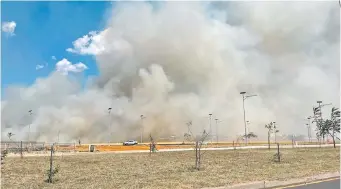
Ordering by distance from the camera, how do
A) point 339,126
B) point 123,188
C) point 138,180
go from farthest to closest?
1. point 339,126
2. point 138,180
3. point 123,188

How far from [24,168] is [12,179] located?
432cm

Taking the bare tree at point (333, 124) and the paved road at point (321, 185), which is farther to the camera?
the bare tree at point (333, 124)

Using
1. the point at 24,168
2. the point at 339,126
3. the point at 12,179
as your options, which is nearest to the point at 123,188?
the point at 12,179

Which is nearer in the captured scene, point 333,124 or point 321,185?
point 321,185

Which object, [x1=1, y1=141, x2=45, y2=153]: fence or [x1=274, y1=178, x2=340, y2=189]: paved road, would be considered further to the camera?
[x1=1, y1=141, x2=45, y2=153]: fence

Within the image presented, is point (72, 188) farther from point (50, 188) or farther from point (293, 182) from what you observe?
point (293, 182)

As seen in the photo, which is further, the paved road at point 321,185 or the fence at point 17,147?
the fence at point 17,147

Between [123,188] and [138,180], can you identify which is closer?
[123,188]

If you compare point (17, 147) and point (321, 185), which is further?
point (17, 147)

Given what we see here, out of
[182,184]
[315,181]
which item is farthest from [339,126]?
[182,184]

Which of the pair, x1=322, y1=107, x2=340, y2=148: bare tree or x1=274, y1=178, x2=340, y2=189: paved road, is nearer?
x1=274, y1=178, x2=340, y2=189: paved road

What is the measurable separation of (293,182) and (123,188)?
5.78 metres

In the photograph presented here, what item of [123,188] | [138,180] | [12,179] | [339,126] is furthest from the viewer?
[339,126]

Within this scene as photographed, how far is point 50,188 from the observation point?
11320 millimetres
